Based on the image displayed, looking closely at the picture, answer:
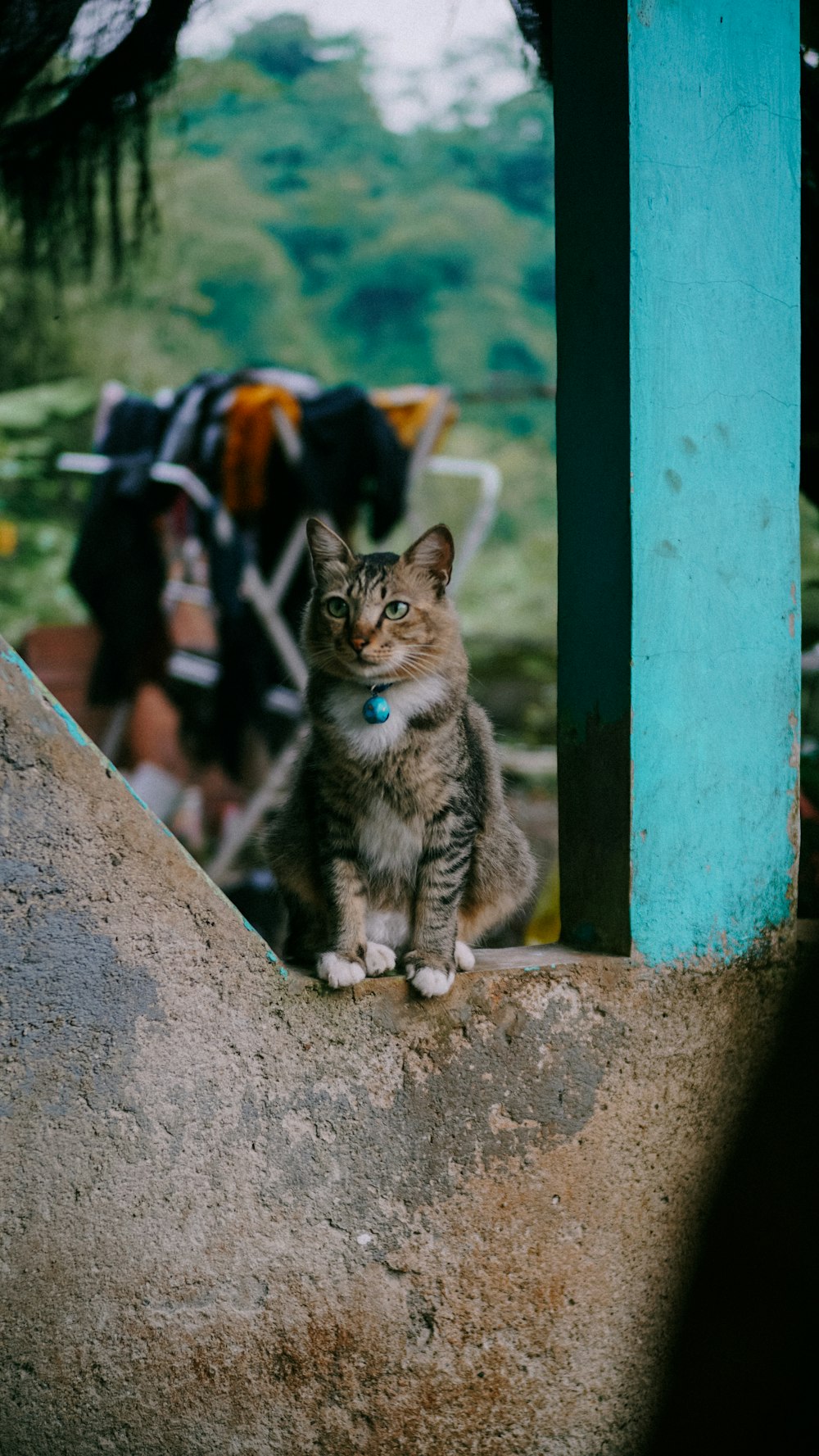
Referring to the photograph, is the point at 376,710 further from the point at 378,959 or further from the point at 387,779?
Result: the point at 378,959

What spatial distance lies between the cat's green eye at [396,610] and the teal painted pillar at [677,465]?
28 cm

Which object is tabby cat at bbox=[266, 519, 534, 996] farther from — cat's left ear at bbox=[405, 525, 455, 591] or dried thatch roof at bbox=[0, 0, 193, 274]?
dried thatch roof at bbox=[0, 0, 193, 274]

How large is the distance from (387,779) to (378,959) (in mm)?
308

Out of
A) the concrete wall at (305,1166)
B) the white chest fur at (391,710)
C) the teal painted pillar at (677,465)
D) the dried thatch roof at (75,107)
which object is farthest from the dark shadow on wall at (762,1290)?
the dried thatch roof at (75,107)

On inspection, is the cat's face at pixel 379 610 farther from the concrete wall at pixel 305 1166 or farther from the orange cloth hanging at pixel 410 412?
the orange cloth hanging at pixel 410 412

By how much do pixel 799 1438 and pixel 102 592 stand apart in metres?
4.11

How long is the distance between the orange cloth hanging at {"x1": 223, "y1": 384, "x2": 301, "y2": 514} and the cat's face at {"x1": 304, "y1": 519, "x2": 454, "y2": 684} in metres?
2.60

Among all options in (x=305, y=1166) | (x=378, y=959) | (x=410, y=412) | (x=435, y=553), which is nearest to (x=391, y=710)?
(x=435, y=553)

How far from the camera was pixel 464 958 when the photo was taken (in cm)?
184

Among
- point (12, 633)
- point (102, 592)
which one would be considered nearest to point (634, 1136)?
point (102, 592)

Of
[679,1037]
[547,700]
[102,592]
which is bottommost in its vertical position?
[547,700]

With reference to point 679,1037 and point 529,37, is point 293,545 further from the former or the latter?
point 679,1037

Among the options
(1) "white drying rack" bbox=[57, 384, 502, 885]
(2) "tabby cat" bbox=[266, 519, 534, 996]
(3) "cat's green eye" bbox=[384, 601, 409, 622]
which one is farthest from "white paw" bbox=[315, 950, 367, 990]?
(1) "white drying rack" bbox=[57, 384, 502, 885]

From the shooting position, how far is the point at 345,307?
9.25 metres
